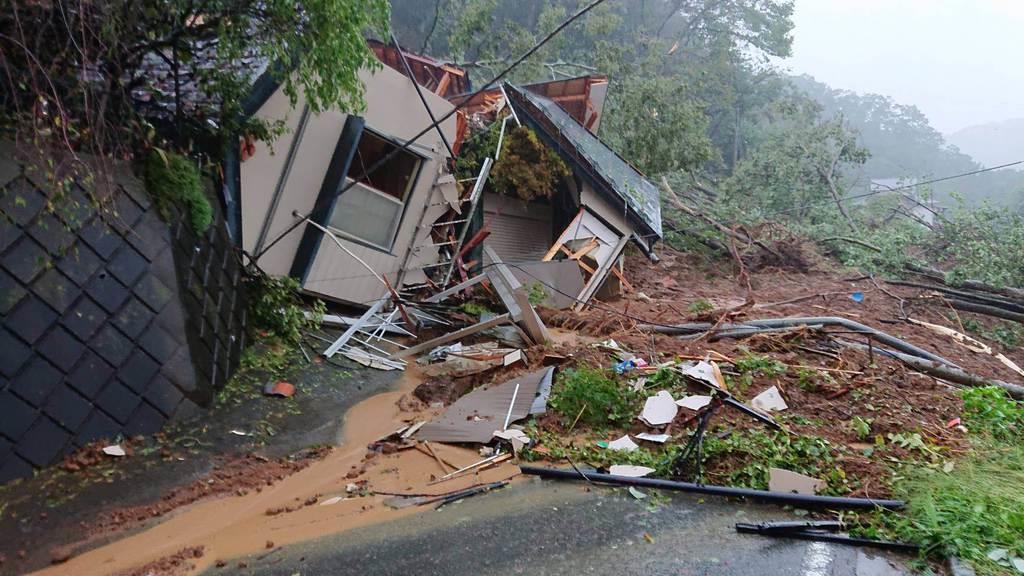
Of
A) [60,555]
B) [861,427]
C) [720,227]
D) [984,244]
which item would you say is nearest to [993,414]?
[861,427]

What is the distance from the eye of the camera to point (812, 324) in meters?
8.22

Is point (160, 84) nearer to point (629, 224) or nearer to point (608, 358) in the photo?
point (608, 358)

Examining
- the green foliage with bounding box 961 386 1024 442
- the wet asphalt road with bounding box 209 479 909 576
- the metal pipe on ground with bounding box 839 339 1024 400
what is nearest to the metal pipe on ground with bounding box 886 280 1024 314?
the metal pipe on ground with bounding box 839 339 1024 400

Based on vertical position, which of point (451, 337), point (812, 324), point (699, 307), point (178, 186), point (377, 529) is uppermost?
point (178, 186)

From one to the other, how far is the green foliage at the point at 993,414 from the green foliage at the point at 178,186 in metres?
6.87

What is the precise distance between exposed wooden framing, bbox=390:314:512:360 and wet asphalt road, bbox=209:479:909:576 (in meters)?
3.74

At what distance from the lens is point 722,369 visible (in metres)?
6.23

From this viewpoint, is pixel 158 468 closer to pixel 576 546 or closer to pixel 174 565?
pixel 174 565

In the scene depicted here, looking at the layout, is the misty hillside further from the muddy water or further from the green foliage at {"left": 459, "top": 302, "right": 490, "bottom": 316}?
the muddy water

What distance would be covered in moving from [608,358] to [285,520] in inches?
150

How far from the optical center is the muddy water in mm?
3676

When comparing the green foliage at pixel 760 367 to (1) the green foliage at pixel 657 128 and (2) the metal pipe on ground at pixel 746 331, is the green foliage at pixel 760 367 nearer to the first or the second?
(2) the metal pipe on ground at pixel 746 331

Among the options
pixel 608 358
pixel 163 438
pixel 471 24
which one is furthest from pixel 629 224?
pixel 163 438

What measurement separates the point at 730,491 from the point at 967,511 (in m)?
1.22
